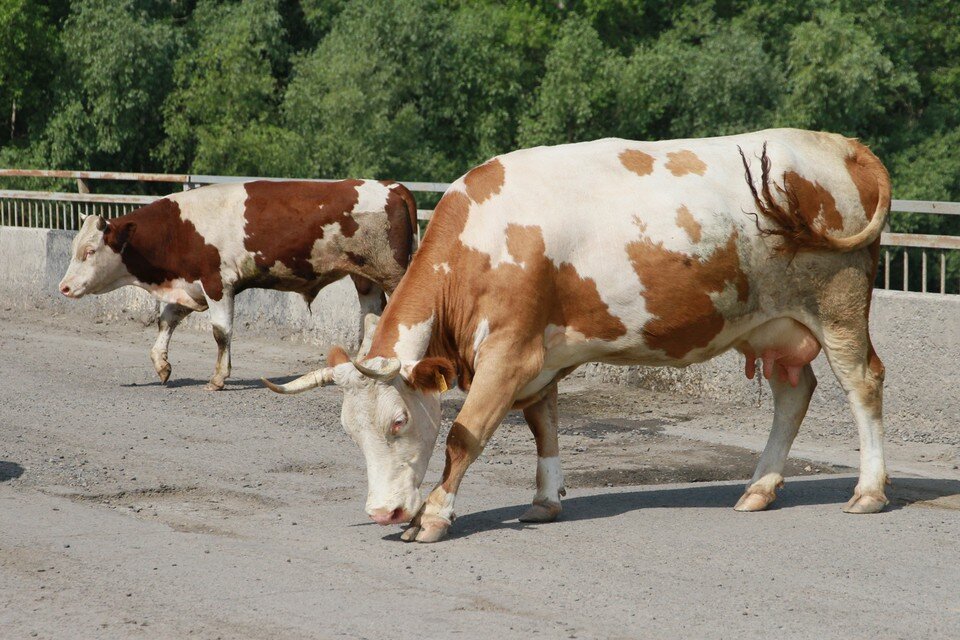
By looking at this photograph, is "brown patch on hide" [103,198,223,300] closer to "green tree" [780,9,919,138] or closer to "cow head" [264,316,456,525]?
"cow head" [264,316,456,525]

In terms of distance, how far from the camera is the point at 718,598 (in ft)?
18.7

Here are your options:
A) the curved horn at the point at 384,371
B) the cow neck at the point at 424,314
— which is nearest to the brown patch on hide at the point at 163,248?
the cow neck at the point at 424,314

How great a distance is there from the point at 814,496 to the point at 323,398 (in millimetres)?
5005

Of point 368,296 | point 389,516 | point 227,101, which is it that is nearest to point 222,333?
point 368,296

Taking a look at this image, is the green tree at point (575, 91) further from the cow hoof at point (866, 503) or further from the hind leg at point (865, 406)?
the cow hoof at point (866, 503)

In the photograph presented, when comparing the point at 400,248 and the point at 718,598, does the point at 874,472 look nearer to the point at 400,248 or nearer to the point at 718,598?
the point at 718,598

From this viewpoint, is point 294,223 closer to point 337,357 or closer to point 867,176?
point 337,357

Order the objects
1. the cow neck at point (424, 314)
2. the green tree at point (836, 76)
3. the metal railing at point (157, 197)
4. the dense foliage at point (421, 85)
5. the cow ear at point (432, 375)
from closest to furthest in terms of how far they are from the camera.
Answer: the cow ear at point (432, 375) < the cow neck at point (424, 314) < the metal railing at point (157, 197) < the green tree at point (836, 76) < the dense foliage at point (421, 85)

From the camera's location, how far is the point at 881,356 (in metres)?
10.1

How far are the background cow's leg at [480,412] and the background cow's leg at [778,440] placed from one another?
1491 mm

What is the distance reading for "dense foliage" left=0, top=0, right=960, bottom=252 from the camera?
34.3m

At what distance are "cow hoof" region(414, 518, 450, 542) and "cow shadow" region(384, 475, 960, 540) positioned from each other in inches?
7.5

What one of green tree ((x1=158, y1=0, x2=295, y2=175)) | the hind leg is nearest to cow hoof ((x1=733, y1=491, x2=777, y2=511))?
the hind leg

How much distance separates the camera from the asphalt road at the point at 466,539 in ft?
17.8
